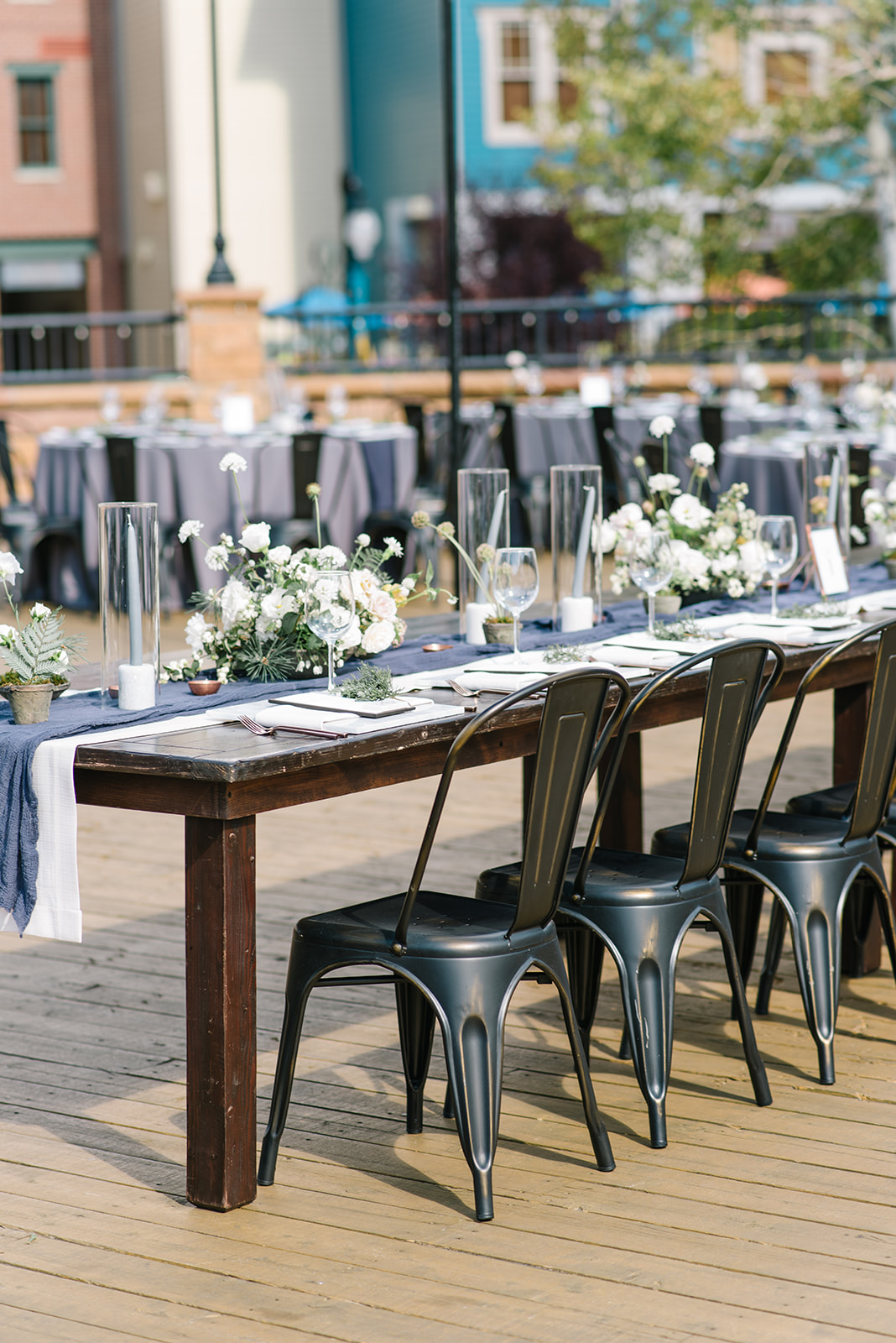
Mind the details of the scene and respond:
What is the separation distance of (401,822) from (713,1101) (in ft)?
8.26

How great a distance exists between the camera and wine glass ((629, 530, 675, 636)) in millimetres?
3867

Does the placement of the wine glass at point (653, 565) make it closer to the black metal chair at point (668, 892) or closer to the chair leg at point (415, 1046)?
the black metal chair at point (668, 892)

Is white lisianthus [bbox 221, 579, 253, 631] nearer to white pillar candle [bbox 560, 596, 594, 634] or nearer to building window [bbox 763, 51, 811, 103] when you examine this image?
white pillar candle [bbox 560, 596, 594, 634]

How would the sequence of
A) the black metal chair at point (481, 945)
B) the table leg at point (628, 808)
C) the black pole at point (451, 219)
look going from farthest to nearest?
the black pole at point (451, 219), the table leg at point (628, 808), the black metal chair at point (481, 945)

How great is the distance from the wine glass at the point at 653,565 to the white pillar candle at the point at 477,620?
1.05ft

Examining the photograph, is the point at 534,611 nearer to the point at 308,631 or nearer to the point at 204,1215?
the point at 308,631

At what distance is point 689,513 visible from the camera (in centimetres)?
427

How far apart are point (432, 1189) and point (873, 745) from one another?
1.25 meters

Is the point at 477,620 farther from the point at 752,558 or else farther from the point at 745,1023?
the point at 745,1023

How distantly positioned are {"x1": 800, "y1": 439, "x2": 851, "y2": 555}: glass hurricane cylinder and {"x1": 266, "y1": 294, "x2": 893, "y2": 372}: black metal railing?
9.61 m

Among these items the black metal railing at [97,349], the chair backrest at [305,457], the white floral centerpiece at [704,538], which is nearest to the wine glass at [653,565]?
the white floral centerpiece at [704,538]

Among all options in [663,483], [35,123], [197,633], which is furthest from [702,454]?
[35,123]

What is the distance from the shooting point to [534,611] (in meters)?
4.54

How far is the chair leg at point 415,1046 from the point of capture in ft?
11.2
